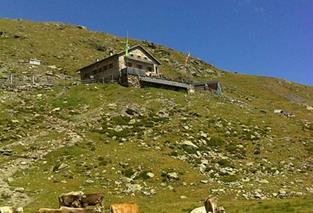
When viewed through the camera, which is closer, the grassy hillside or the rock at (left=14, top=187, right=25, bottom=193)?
the rock at (left=14, top=187, right=25, bottom=193)

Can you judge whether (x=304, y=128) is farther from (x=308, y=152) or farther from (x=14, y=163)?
(x=14, y=163)

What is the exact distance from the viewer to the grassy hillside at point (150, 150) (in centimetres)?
4291

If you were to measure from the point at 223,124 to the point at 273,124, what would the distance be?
843 centimetres

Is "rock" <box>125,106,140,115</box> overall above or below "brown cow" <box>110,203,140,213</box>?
above

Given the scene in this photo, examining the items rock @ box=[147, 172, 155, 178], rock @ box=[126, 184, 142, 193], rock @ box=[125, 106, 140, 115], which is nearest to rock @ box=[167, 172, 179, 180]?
rock @ box=[147, 172, 155, 178]

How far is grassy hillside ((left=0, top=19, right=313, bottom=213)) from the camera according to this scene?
42906mm

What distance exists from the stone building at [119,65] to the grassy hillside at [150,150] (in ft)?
46.6

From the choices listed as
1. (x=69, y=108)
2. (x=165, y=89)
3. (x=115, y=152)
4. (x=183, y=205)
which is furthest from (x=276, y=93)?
(x=183, y=205)

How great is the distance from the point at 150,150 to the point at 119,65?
4284cm

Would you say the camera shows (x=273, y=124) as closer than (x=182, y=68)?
Yes

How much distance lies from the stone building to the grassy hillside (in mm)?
14189

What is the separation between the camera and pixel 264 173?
51688mm

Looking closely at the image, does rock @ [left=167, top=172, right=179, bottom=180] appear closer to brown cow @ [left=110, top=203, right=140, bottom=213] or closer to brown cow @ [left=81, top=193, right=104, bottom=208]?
brown cow @ [left=81, top=193, right=104, bottom=208]

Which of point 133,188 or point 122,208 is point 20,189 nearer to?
point 133,188
